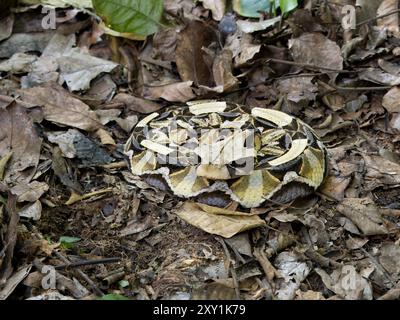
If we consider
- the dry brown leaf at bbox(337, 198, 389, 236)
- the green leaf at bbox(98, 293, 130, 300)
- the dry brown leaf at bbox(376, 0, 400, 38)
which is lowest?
the dry brown leaf at bbox(337, 198, 389, 236)

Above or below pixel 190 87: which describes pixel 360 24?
above

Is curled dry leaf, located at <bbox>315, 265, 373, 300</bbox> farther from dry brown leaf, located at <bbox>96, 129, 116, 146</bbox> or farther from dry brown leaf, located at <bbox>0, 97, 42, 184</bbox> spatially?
dry brown leaf, located at <bbox>0, 97, 42, 184</bbox>

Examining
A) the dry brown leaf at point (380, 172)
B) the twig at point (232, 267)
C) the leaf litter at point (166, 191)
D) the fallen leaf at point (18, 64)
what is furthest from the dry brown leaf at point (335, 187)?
the fallen leaf at point (18, 64)

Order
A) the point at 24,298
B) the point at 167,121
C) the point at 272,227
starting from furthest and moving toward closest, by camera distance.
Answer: the point at 167,121, the point at 272,227, the point at 24,298

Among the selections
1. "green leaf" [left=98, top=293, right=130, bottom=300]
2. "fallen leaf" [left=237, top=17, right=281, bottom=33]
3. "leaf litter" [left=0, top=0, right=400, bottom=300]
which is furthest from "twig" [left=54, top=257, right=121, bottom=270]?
"fallen leaf" [left=237, top=17, right=281, bottom=33]

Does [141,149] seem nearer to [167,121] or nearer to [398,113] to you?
[167,121]

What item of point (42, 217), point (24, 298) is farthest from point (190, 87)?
point (24, 298)
